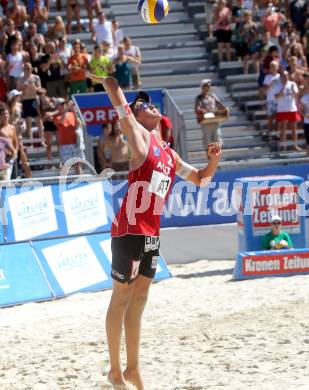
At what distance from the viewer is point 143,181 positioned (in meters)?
6.48

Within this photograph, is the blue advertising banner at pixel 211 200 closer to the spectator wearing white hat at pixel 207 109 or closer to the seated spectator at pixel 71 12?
the spectator wearing white hat at pixel 207 109


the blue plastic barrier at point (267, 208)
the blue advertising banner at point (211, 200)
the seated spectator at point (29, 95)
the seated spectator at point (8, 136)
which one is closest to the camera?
the blue plastic barrier at point (267, 208)

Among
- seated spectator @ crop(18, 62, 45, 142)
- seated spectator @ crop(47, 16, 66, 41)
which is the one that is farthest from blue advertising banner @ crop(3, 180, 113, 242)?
seated spectator @ crop(47, 16, 66, 41)

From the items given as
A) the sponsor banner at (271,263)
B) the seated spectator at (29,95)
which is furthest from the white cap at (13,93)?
the sponsor banner at (271,263)

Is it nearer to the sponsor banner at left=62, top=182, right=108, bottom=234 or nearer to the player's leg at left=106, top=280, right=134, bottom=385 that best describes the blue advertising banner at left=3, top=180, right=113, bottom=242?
the sponsor banner at left=62, top=182, right=108, bottom=234

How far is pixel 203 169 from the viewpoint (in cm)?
695

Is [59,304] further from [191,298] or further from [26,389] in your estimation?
[26,389]

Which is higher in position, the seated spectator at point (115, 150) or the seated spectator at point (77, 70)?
the seated spectator at point (77, 70)

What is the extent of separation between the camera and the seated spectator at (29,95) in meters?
15.9

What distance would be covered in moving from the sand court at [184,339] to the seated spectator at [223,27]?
8.88 m

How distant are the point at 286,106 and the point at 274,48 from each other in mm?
1616

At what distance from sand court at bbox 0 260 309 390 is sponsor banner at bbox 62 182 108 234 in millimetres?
993

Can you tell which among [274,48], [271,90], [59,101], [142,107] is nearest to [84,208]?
[59,101]

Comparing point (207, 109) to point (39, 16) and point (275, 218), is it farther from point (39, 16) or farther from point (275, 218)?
point (275, 218)
